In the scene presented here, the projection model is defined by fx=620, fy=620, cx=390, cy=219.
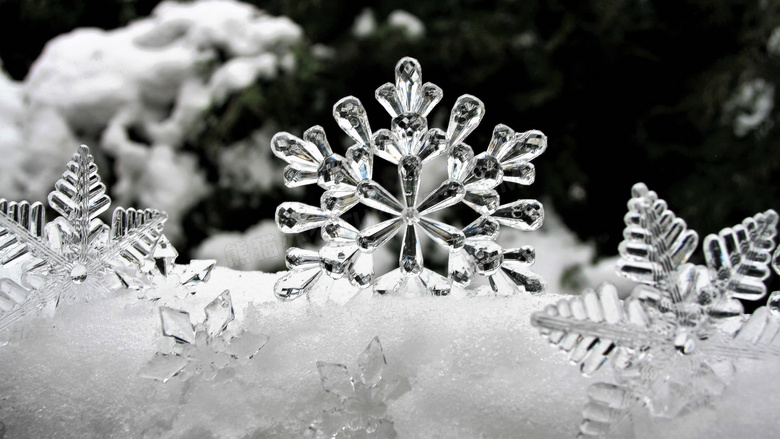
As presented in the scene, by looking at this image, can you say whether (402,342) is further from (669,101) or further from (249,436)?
(669,101)

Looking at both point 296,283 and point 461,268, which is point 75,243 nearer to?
point 296,283

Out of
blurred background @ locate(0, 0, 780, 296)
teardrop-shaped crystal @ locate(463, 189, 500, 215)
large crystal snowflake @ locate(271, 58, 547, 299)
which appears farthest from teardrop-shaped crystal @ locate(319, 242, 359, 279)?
blurred background @ locate(0, 0, 780, 296)

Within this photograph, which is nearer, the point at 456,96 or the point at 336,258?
the point at 336,258

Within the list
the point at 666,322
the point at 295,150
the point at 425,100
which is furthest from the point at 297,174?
the point at 666,322

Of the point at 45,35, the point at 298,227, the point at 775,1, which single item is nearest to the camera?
the point at 298,227

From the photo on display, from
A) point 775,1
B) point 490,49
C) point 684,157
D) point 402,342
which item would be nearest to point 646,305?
point 402,342

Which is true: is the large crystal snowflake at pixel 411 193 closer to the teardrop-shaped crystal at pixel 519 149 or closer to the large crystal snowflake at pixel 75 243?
the teardrop-shaped crystal at pixel 519 149
